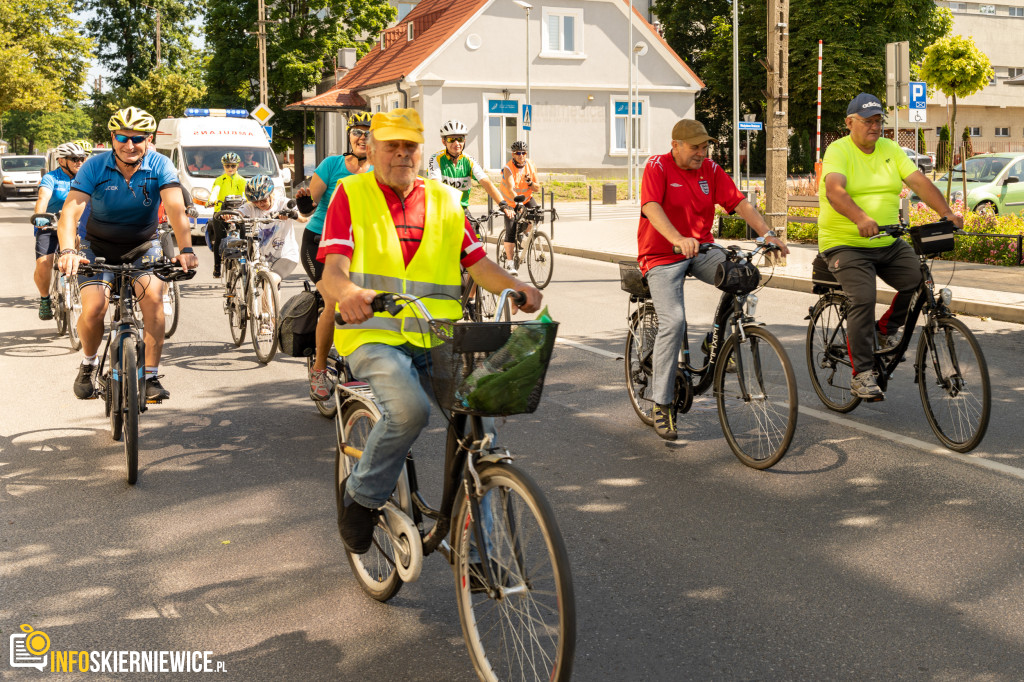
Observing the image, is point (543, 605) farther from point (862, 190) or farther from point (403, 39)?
point (403, 39)

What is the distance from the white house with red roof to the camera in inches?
1752

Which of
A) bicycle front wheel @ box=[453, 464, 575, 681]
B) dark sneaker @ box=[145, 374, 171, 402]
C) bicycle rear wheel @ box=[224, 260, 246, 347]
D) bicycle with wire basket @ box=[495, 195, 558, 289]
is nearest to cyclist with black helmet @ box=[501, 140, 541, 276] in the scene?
bicycle with wire basket @ box=[495, 195, 558, 289]

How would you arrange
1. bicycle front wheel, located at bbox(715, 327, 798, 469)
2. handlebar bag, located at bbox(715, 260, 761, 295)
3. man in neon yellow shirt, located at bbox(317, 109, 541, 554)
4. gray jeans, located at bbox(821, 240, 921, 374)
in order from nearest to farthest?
man in neon yellow shirt, located at bbox(317, 109, 541, 554)
bicycle front wheel, located at bbox(715, 327, 798, 469)
handlebar bag, located at bbox(715, 260, 761, 295)
gray jeans, located at bbox(821, 240, 921, 374)

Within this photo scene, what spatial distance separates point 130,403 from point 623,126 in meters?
43.1

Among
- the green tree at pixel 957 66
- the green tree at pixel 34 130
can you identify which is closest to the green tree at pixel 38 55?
the green tree at pixel 957 66

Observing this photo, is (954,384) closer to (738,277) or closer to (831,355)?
(831,355)

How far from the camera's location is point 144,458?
655 centimetres

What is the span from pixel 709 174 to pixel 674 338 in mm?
992

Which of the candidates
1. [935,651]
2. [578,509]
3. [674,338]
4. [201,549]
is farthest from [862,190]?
[201,549]

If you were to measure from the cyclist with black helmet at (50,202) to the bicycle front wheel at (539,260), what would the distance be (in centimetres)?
579

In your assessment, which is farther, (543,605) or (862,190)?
(862,190)

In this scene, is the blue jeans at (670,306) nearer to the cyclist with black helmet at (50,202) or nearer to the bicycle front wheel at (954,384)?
the bicycle front wheel at (954,384)

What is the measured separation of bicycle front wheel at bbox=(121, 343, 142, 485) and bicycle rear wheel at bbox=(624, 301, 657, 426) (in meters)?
2.93

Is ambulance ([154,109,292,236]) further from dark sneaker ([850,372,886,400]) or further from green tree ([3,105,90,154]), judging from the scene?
green tree ([3,105,90,154])
